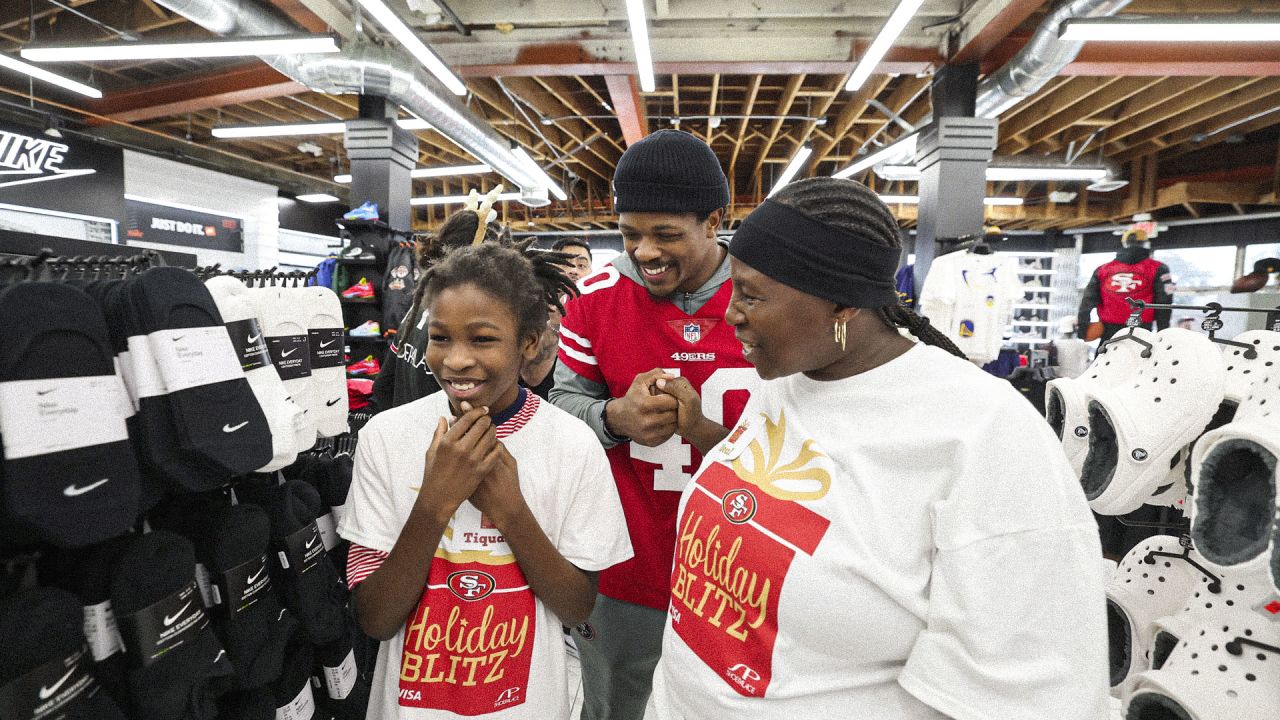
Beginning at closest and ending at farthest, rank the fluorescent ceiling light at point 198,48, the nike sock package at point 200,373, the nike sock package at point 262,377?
1. the nike sock package at point 200,373
2. the nike sock package at point 262,377
3. the fluorescent ceiling light at point 198,48

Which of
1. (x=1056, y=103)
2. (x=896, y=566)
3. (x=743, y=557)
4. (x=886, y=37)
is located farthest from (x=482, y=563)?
(x=1056, y=103)

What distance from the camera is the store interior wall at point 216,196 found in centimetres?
926

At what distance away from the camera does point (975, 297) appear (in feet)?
17.0

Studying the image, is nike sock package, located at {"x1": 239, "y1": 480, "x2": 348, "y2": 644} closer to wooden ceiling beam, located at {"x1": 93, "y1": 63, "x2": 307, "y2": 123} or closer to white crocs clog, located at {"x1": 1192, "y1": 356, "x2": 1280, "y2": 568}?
white crocs clog, located at {"x1": 1192, "y1": 356, "x2": 1280, "y2": 568}

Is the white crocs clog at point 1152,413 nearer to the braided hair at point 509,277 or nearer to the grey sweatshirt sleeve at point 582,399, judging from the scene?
the grey sweatshirt sleeve at point 582,399

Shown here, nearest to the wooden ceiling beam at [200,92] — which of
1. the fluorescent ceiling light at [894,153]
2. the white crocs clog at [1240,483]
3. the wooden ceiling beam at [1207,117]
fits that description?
the fluorescent ceiling light at [894,153]

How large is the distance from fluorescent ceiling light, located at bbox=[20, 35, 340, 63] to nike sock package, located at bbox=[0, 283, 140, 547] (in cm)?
453

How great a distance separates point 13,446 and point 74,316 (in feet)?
0.73

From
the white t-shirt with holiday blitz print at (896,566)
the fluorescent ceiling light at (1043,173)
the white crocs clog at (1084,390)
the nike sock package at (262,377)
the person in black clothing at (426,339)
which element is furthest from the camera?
the fluorescent ceiling light at (1043,173)

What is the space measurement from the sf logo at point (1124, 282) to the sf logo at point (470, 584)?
20.7 ft

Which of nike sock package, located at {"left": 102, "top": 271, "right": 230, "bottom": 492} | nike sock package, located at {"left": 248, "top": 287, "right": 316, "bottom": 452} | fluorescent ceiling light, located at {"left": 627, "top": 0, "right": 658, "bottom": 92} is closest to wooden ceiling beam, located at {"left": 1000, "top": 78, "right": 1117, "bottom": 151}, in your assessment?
fluorescent ceiling light, located at {"left": 627, "top": 0, "right": 658, "bottom": 92}

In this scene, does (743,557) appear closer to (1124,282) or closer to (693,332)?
(693,332)

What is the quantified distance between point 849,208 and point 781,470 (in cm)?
42

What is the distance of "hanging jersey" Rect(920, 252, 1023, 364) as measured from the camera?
5172 millimetres
